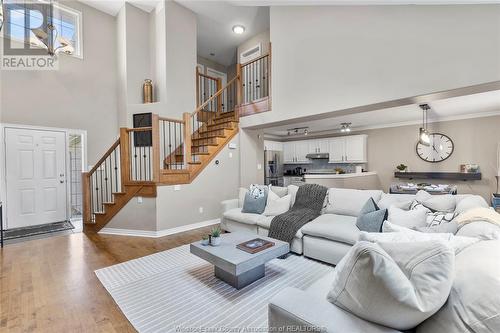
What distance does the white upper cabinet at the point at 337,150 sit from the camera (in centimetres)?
773

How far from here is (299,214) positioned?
12.0 ft

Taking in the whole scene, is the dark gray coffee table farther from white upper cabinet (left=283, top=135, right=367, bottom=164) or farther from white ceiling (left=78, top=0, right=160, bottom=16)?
white ceiling (left=78, top=0, right=160, bottom=16)

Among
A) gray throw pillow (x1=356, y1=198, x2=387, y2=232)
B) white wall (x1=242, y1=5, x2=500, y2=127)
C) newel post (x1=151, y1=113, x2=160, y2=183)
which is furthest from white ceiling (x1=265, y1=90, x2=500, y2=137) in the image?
newel post (x1=151, y1=113, x2=160, y2=183)

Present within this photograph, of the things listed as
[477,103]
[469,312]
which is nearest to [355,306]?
[469,312]

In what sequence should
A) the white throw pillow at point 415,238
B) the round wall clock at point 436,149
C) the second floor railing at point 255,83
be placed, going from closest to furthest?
the white throw pillow at point 415,238 < the round wall clock at point 436,149 < the second floor railing at point 255,83

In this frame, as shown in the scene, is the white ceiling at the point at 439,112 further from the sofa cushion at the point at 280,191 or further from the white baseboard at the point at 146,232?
the white baseboard at the point at 146,232

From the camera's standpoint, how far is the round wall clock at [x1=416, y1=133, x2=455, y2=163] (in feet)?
19.9

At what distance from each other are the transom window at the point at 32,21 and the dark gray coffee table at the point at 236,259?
4994mm

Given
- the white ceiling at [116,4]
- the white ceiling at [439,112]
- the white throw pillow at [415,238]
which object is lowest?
the white throw pillow at [415,238]

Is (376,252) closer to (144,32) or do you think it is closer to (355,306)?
(355,306)

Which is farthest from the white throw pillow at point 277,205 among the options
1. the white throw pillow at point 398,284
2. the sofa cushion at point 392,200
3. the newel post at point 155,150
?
the white throw pillow at point 398,284

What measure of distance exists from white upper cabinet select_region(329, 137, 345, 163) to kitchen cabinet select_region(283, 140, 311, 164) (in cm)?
96

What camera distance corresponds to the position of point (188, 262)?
3.18m

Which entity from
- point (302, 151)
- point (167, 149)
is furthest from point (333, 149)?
point (167, 149)
